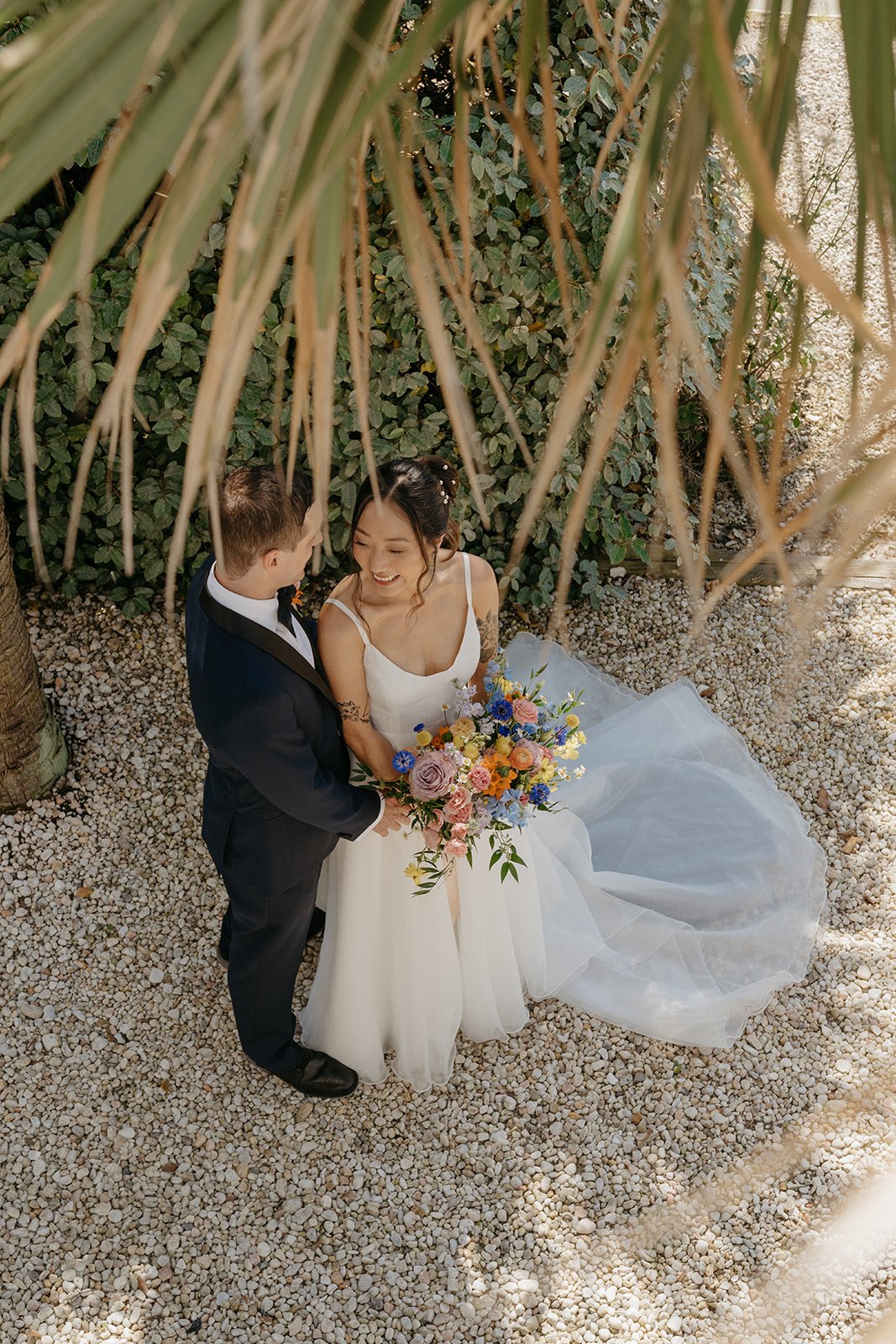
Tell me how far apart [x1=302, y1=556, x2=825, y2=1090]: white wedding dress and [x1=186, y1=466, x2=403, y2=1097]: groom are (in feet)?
0.64

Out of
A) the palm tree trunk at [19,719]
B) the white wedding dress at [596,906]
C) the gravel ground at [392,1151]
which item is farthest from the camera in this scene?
the palm tree trunk at [19,719]

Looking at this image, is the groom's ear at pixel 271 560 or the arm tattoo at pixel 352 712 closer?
the groom's ear at pixel 271 560

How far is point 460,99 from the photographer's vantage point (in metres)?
1.13

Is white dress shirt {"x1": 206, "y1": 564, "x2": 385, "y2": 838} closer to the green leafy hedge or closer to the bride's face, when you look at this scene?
the bride's face

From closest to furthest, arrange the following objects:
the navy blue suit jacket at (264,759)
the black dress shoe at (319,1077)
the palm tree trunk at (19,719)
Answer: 1. the navy blue suit jacket at (264,759)
2. the black dress shoe at (319,1077)
3. the palm tree trunk at (19,719)

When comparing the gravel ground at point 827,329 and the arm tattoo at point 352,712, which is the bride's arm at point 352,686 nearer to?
the arm tattoo at point 352,712

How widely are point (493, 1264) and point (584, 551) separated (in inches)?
117

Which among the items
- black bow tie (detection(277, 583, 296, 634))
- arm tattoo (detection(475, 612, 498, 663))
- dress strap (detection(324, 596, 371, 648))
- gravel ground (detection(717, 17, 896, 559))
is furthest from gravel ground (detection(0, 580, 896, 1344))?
gravel ground (detection(717, 17, 896, 559))

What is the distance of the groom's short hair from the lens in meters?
2.48

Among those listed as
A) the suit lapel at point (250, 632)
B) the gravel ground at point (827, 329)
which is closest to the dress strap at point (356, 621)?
the suit lapel at point (250, 632)

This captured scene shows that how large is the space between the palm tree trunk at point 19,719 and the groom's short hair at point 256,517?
1.44 metres

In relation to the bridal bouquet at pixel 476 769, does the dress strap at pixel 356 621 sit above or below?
above

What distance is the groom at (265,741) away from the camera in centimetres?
253

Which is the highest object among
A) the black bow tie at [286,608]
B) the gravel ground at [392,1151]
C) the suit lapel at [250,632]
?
the suit lapel at [250,632]
